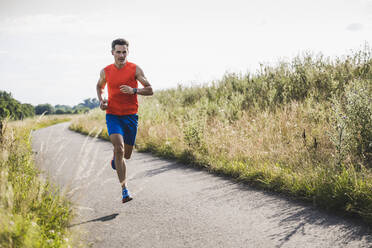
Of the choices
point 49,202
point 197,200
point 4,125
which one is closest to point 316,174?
point 197,200

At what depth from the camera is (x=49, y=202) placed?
11.6 feet

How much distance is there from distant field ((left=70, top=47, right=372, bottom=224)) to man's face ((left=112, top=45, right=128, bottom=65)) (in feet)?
4.15

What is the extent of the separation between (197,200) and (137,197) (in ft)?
3.38

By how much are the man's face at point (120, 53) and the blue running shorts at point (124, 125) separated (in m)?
0.89

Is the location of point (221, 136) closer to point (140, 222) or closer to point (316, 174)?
point (316, 174)

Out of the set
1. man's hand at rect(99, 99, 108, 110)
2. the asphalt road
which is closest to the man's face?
man's hand at rect(99, 99, 108, 110)

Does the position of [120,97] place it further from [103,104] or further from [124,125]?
[124,125]

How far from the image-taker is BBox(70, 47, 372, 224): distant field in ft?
13.7

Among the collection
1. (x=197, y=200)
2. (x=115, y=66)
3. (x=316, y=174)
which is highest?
(x=115, y=66)

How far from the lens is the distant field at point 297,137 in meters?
4.18

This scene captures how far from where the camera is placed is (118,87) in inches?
187

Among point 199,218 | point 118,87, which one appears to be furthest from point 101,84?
point 199,218

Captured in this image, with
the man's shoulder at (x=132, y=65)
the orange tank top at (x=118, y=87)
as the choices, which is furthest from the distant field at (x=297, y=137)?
the man's shoulder at (x=132, y=65)

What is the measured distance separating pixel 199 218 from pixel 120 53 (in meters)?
2.80
